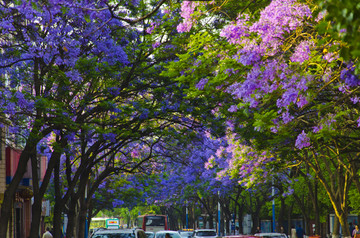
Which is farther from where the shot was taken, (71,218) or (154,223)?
(154,223)

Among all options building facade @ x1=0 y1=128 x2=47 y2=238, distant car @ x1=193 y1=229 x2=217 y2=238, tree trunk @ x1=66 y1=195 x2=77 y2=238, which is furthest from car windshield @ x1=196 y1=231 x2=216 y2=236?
tree trunk @ x1=66 y1=195 x2=77 y2=238

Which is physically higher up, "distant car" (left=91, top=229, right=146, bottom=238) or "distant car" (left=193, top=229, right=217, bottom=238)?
"distant car" (left=91, top=229, right=146, bottom=238)

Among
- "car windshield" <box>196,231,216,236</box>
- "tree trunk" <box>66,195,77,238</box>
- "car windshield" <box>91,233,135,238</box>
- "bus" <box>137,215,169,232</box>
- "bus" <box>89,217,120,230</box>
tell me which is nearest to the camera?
"car windshield" <box>91,233,135,238</box>

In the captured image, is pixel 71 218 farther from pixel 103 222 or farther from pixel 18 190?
pixel 103 222

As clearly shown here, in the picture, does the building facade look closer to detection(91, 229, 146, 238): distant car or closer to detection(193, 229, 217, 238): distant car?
detection(91, 229, 146, 238): distant car

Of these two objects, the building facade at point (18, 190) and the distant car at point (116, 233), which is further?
the building facade at point (18, 190)

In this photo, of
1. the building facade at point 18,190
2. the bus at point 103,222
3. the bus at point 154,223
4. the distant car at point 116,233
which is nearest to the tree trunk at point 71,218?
the building facade at point 18,190

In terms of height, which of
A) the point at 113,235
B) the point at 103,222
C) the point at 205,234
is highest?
the point at 103,222

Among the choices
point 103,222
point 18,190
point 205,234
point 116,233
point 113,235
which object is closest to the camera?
point 113,235

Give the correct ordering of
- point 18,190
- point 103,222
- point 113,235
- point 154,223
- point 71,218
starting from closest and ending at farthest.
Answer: point 113,235 → point 71,218 → point 18,190 → point 154,223 → point 103,222

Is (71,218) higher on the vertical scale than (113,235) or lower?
higher

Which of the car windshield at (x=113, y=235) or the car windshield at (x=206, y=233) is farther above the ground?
the car windshield at (x=113, y=235)

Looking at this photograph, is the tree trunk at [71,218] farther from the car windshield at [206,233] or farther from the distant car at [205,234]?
the car windshield at [206,233]

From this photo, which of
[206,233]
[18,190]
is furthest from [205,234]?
[18,190]
